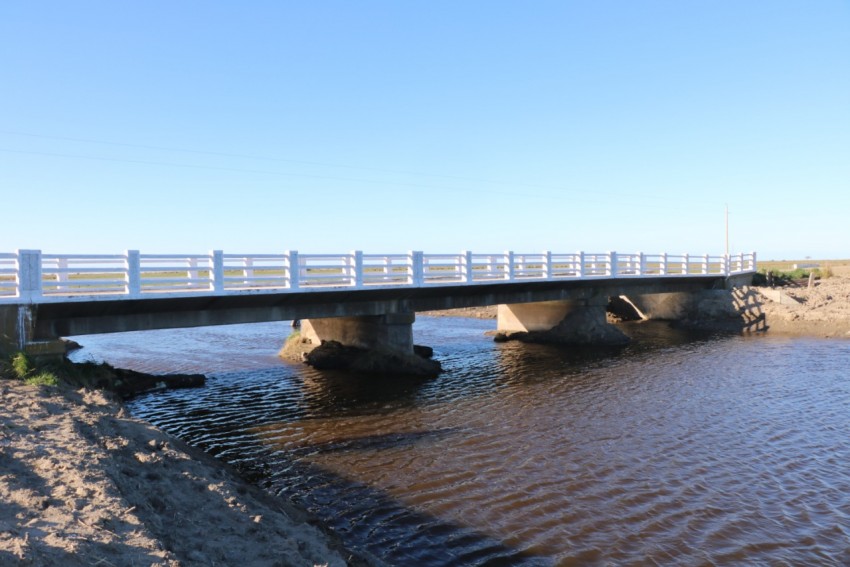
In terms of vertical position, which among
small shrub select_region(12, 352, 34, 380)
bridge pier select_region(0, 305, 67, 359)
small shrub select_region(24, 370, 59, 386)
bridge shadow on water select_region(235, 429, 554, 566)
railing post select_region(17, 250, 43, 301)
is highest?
railing post select_region(17, 250, 43, 301)

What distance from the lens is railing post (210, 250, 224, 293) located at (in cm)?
1526

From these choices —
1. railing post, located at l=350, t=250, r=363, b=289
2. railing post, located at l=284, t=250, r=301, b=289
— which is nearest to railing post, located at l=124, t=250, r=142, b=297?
railing post, located at l=284, t=250, r=301, b=289

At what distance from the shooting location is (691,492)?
9445 millimetres

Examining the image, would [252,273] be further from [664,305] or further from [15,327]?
[664,305]

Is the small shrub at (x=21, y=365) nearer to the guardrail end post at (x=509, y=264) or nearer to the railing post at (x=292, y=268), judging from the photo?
the railing post at (x=292, y=268)

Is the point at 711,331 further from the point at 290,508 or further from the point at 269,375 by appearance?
the point at 290,508

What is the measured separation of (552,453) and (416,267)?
960cm

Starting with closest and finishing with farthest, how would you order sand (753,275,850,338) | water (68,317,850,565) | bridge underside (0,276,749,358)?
1. water (68,317,850,565)
2. bridge underside (0,276,749,358)
3. sand (753,275,850,338)

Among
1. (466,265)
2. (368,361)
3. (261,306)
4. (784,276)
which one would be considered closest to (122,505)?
(261,306)

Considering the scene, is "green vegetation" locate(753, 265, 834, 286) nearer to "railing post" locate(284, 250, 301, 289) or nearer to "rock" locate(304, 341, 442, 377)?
"rock" locate(304, 341, 442, 377)

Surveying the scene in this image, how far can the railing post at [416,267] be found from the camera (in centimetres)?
1966

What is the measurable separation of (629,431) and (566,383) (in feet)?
17.9

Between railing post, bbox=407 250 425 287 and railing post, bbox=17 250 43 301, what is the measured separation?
10372mm

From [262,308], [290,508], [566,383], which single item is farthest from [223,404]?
[566,383]
